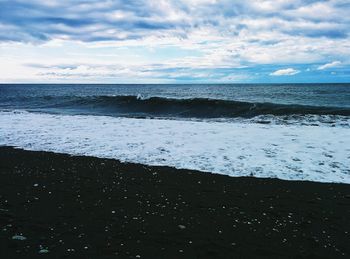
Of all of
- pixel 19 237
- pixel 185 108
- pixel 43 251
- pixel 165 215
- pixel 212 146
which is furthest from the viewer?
pixel 185 108

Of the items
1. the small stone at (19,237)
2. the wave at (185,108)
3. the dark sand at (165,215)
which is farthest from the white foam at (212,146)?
the wave at (185,108)

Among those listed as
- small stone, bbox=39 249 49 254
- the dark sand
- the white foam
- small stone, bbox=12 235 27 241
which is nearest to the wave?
the white foam

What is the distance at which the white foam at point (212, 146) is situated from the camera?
8469 millimetres

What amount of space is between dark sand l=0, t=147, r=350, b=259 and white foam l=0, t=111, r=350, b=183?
0.91 m

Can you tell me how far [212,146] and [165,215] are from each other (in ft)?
18.2

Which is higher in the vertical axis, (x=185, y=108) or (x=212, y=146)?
(x=212, y=146)

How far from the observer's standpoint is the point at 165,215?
18.0ft

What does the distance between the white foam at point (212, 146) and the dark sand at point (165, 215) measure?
907mm

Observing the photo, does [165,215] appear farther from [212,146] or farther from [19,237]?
[212,146]

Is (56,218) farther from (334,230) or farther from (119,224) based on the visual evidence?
(334,230)

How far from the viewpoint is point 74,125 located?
15906 mm

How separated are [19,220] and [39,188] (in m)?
1.62

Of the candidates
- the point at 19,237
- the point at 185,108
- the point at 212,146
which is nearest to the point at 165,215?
the point at 19,237

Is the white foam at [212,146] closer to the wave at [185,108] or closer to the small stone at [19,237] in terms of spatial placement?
the small stone at [19,237]
